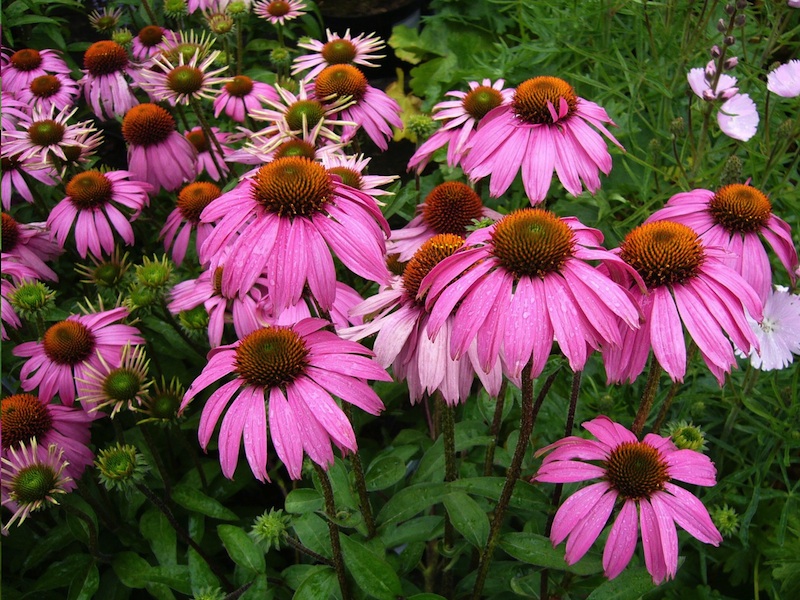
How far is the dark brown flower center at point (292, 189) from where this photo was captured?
0.88m

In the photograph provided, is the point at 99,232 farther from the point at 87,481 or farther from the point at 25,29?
the point at 25,29

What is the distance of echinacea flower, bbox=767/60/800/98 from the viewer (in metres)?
1.32

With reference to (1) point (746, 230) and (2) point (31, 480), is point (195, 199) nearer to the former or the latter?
(2) point (31, 480)

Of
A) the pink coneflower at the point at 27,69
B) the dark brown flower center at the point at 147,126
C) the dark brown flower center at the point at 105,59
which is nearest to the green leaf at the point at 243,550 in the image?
the dark brown flower center at the point at 147,126

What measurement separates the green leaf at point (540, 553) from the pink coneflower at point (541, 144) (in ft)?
1.75

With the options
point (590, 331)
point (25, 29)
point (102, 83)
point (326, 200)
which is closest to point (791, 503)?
point (590, 331)

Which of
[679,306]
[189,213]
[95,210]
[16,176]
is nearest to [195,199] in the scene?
[189,213]

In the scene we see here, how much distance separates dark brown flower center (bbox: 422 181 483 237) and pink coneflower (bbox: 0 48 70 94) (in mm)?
1471

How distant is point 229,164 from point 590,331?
1.44 meters

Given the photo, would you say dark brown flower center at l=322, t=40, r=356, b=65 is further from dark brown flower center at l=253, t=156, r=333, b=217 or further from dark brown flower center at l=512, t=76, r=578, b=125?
dark brown flower center at l=253, t=156, r=333, b=217

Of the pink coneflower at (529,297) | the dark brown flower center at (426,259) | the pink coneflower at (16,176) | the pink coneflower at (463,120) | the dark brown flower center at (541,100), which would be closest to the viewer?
the pink coneflower at (529,297)

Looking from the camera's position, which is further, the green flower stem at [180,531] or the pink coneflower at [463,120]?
the pink coneflower at [463,120]

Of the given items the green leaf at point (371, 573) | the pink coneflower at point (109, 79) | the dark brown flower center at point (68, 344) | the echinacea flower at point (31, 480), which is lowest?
the echinacea flower at point (31, 480)

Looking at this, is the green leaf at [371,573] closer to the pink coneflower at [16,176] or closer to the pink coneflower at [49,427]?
the pink coneflower at [49,427]
